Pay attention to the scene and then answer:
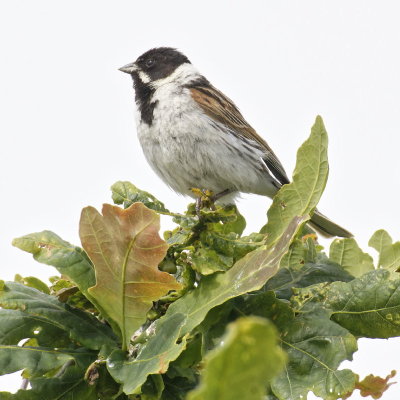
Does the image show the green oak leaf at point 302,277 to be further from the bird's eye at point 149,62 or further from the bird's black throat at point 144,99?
the bird's eye at point 149,62

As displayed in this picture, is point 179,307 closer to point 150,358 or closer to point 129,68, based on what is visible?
point 150,358

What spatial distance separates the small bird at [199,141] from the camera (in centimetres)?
462

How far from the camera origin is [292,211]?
5.73 feet

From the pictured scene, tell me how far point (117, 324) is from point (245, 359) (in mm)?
1127

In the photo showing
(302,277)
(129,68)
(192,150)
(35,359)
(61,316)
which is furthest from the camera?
(129,68)

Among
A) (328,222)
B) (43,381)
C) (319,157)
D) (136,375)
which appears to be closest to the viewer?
(136,375)

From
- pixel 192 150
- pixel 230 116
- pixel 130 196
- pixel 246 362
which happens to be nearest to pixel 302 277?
pixel 130 196

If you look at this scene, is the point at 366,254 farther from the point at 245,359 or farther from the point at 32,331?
the point at 245,359

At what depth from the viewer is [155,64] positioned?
5.47 meters

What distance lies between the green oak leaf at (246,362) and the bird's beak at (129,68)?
5083 millimetres

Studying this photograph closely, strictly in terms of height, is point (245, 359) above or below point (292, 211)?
above

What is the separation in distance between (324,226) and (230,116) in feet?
3.88

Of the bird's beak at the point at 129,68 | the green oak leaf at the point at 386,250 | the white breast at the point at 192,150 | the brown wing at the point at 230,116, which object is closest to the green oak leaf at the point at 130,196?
the green oak leaf at the point at 386,250

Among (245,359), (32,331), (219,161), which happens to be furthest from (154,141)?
(245,359)
